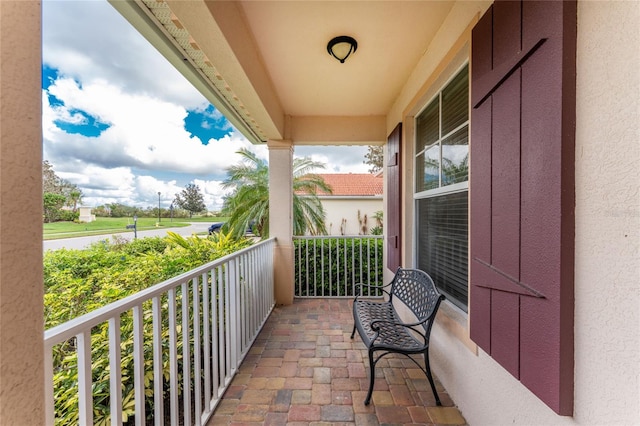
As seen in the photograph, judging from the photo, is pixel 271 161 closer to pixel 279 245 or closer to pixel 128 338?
pixel 279 245

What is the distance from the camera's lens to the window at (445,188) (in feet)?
5.99

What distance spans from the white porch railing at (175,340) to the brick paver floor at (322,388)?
0.55 feet

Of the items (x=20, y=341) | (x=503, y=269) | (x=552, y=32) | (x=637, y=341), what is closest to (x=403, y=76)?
(x=552, y=32)

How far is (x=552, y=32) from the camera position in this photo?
0.93 m

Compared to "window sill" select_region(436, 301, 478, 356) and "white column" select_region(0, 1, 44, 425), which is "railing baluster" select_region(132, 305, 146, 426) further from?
"window sill" select_region(436, 301, 478, 356)

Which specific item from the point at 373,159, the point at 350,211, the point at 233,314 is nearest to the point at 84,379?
the point at 233,314

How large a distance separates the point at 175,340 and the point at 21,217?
3.30 ft

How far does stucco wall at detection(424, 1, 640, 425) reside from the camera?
75cm

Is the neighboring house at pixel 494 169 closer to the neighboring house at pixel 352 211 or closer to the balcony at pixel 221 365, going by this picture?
the balcony at pixel 221 365

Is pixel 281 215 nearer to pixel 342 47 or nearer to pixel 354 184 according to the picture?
pixel 342 47

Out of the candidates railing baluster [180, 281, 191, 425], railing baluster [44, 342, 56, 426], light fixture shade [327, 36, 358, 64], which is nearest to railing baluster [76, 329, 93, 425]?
railing baluster [44, 342, 56, 426]

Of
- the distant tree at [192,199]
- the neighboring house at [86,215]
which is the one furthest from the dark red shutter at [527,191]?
the distant tree at [192,199]

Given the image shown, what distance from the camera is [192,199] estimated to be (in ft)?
16.6

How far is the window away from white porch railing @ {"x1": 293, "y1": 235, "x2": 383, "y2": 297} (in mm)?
1439
